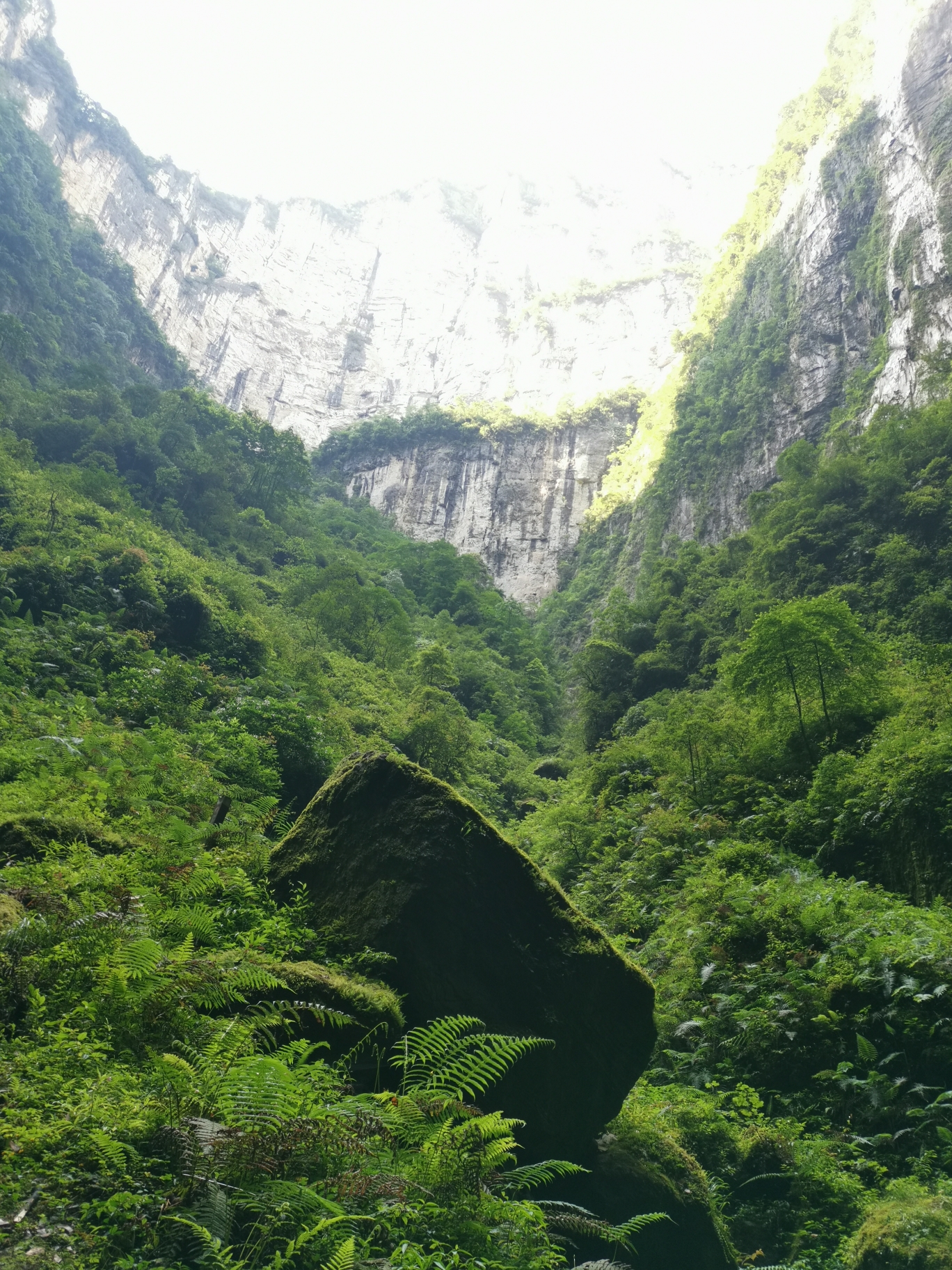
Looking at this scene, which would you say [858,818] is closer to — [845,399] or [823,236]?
[845,399]

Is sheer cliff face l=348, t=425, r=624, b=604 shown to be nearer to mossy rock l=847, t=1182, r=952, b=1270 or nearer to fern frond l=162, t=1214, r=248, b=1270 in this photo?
mossy rock l=847, t=1182, r=952, b=1270

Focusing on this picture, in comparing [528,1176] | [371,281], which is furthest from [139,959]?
[371,281]

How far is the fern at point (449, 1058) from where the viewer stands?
11.4 ft

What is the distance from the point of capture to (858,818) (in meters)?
9.56

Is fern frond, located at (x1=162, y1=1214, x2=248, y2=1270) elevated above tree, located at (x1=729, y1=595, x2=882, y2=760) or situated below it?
below

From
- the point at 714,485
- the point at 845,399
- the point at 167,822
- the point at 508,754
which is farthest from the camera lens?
the point at 714,485

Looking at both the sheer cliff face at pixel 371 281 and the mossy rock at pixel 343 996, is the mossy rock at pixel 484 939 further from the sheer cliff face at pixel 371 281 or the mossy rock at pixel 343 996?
the sheer cliff face at pixel 371 281

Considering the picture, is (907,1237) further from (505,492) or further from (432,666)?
(505,492)

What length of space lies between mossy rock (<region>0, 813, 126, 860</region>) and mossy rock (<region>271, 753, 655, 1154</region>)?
1.21 metres

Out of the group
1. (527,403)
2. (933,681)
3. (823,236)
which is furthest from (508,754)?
(527,403)

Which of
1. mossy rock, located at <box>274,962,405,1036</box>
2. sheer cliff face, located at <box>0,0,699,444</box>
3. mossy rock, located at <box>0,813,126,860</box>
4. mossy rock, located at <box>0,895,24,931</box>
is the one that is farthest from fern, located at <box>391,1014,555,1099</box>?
sheer cliff face, located at <box>0,0,699,444</box>

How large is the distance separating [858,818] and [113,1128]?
9093 millimetres

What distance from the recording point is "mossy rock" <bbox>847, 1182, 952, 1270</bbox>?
4016 mm

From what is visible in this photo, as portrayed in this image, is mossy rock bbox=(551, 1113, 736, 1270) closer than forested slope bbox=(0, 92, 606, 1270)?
No
